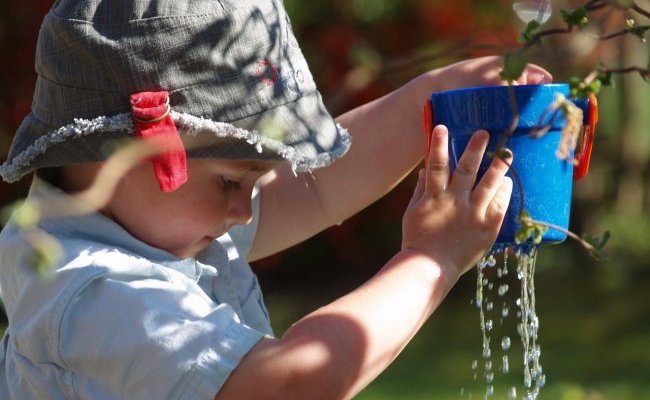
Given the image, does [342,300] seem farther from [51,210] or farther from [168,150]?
[51,210]

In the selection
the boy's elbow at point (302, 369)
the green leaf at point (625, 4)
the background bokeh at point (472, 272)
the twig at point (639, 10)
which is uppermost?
the green leaf at point (625, 4)

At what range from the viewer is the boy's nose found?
2.28 meters

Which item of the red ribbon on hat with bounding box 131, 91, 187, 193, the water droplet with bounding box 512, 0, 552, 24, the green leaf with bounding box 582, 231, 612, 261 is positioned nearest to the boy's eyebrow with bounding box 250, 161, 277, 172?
the red ribbon on hat with bounding box 131, 91, 187, 193

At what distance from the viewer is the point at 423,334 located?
7.34 m

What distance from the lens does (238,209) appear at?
228 cm

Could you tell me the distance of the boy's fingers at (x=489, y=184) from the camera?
209 centimetres

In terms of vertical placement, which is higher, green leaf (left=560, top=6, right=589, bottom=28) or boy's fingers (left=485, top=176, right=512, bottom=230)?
green leaf (left=560, top=6, right=589, bottom=28)

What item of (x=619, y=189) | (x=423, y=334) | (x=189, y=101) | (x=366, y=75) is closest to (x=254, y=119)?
(x=189, y=101)

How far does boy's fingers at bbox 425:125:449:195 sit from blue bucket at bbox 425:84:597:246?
0.17 feet

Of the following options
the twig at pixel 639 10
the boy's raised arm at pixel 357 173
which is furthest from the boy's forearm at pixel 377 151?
the twig at pixel 639 10

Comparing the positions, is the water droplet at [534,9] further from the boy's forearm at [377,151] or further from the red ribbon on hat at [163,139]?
the red ribbon on hat at [163,139]

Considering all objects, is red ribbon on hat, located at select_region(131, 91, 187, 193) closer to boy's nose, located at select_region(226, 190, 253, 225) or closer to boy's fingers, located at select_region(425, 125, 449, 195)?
boy's nose, located at select_region(226, 190, 253, 225)

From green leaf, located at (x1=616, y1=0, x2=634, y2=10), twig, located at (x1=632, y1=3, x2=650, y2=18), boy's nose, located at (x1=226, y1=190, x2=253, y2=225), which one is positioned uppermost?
green leaf, located at (x1=616, y1=0, x2=634, y2=10)

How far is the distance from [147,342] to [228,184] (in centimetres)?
40
